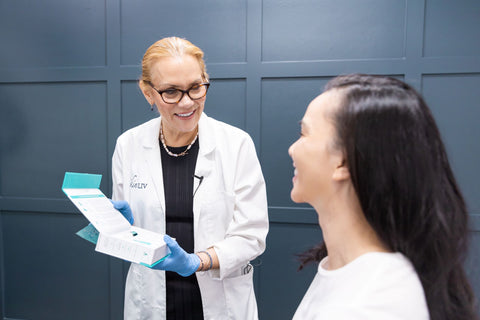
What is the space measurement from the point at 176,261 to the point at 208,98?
1082mm

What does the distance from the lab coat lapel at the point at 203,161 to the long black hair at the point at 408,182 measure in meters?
0.70

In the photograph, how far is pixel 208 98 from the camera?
6.11 feet

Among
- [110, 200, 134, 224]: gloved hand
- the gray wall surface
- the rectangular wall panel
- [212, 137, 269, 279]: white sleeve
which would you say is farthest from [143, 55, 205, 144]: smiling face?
the rectangular wall panel

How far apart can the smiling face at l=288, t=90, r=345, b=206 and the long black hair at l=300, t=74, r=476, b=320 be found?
Answer: 0.02 meters

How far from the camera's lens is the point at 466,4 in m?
1.62

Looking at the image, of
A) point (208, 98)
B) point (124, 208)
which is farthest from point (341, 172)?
point (208, 98)

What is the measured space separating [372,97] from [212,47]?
140 cm

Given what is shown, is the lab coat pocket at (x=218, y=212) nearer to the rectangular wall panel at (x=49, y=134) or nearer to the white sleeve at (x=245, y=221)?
the white sleeve at (x=245, y=221)

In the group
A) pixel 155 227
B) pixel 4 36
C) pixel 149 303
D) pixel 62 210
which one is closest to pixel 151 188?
pixel 155 227

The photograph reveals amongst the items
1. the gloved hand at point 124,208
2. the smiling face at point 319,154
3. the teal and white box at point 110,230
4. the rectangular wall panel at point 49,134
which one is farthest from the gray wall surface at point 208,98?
the smiling face at point 319,154

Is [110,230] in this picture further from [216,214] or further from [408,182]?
[408,182]

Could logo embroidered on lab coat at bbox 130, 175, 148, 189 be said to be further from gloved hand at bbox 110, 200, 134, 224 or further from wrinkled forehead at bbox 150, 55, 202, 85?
wrinkled forehead at bbox 150, 55, 202, 85

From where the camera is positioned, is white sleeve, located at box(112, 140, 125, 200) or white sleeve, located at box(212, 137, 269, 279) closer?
white sleeve, located at box(212, 137, 269, 279)

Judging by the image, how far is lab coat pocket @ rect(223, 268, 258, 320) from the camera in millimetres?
1207
